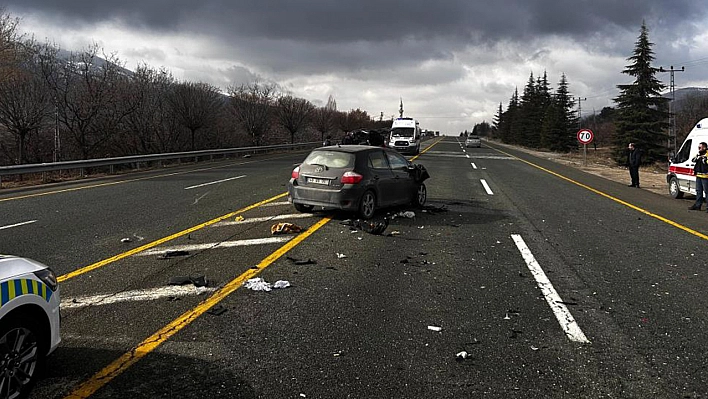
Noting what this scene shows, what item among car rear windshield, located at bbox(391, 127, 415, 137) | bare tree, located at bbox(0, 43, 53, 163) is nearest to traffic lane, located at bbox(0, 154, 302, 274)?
bare tree, located at bbox(0, 43, 53, 163)

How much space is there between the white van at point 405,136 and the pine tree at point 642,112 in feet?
60.4

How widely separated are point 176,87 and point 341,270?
4032cm

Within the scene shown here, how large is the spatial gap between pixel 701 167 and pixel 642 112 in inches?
1327

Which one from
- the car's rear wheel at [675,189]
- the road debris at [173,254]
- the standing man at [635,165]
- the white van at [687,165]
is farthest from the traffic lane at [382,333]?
the standing man at [635,165]

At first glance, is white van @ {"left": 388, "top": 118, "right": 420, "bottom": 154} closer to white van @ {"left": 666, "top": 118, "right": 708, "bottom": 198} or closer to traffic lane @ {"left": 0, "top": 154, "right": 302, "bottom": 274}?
traffic lane @ {"left": 0, "top": 154, "right": 302, "bottom": 274}

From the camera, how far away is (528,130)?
3295 inches

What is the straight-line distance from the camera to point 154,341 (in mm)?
4141

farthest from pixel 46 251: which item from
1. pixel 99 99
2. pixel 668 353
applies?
pixel 99 99

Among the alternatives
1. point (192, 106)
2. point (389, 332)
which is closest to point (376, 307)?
point (389, 332)

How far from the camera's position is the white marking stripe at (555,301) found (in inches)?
176

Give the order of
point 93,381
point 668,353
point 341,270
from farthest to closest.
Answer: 1. point 341,270
2. point 668,353
3. point 93,381

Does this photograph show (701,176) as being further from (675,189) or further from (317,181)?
(317,181)

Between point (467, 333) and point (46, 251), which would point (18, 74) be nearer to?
point (46, 251)

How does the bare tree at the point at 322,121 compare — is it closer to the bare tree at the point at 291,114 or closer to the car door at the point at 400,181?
the bare tree at the point at 291,114
